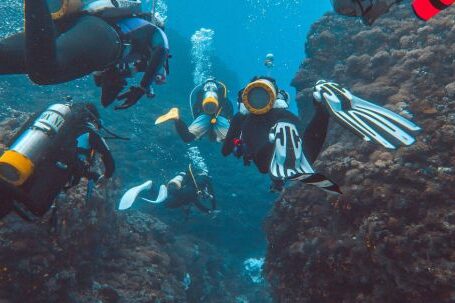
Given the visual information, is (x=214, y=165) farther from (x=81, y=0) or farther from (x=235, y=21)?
(x=235, y=21)

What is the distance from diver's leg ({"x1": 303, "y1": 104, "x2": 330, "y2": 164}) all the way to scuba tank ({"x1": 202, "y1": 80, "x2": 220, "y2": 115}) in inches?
104

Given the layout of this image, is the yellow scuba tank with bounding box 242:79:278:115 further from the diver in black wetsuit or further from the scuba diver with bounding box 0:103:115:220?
the diver in black wetsuit

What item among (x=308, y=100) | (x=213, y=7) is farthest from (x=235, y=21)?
(x=308, y=100)

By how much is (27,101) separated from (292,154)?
579 inches

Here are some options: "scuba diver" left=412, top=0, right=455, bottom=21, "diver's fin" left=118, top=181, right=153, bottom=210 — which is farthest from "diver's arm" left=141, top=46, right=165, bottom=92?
"diver's fin" left=118, top=181, right=153, bottom=210

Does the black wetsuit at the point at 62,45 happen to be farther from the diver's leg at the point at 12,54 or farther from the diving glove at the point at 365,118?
the diving glove at the point at 365,118

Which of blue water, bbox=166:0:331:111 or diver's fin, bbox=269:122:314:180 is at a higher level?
diver's fin, bbox=269:122:314:180

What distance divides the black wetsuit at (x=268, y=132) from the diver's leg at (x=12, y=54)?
7.79 ft

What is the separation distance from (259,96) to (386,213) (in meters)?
2.01

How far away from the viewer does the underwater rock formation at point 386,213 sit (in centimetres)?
353

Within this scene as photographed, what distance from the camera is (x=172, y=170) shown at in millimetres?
13836

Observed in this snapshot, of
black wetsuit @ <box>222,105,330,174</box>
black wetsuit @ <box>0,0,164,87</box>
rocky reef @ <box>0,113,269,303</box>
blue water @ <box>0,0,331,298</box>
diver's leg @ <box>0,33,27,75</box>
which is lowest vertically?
blue water @ <box>0,0,331,298</box>

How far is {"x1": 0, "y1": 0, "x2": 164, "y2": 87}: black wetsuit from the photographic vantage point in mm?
2367

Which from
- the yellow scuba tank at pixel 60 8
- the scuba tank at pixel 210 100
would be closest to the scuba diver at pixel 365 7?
the yellow scuba tank at pixel 60 8
